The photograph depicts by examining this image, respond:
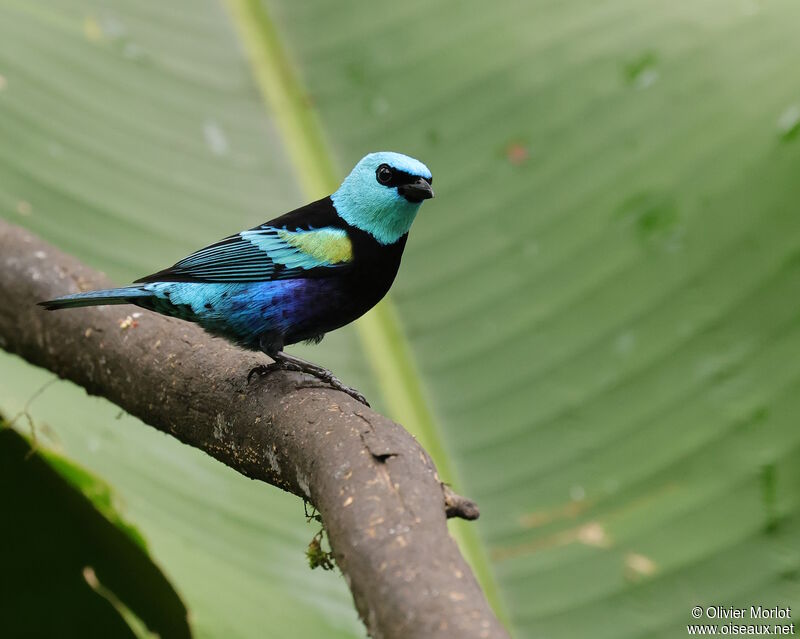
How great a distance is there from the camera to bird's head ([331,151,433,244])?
3133 millimetres

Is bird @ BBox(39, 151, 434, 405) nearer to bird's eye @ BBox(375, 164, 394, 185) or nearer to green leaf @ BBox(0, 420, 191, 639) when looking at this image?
bird's eye @ BBox(375, 164, 394, 185)

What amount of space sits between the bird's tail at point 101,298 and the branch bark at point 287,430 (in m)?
0.10

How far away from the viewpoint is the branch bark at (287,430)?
1493mm

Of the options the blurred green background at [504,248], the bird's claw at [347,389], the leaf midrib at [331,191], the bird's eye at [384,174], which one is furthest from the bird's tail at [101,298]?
the leaf midrib at [331,191]

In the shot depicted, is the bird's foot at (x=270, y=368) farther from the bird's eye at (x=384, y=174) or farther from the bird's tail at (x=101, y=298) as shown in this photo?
the bird's eye at (x=384, y=174)

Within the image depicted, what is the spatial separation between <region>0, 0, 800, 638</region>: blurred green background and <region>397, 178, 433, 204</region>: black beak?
693 millimetres

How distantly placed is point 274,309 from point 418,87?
1.50m

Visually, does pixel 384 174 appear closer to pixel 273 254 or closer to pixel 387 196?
pixel 387 196

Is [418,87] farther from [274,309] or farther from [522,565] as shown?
[522,565]

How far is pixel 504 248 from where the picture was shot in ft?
12.3

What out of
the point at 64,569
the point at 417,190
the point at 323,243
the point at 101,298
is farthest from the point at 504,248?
the point at 64,569

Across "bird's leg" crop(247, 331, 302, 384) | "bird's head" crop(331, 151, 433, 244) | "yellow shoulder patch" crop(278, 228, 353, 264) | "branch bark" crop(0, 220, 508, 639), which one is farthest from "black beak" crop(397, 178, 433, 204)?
"branch bark" crop(0, 220, 508, 639)

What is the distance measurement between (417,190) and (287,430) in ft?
3.65

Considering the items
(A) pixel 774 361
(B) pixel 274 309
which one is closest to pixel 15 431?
(B) pixel 274 309
